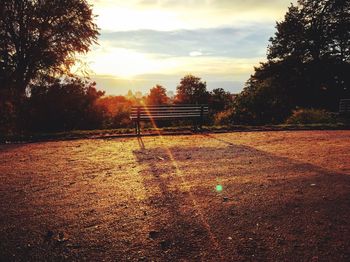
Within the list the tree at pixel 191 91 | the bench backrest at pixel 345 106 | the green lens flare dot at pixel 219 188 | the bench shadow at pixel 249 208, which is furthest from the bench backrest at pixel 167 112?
the tree at pixel 191 91

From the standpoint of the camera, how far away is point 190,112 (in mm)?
12273

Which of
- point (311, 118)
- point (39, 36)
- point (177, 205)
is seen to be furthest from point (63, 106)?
point (177, 205)

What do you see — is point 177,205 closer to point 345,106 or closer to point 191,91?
point 345,106

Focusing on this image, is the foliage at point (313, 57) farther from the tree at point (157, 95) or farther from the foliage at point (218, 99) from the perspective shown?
the tree at point (157, 95)

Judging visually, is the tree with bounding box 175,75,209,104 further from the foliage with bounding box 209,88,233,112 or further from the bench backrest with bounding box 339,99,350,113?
the bench backrest with bounding box 339,99,350,113

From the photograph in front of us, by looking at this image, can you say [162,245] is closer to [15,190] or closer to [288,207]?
[288,207]

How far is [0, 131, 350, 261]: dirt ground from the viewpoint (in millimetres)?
3445

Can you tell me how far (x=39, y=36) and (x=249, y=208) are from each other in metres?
18.8

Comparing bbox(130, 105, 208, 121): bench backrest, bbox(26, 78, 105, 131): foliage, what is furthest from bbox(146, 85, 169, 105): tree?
bbox(130, 105, 208, 121): bench backrest

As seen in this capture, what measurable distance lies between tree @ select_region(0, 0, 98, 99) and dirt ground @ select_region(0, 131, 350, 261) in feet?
41.0

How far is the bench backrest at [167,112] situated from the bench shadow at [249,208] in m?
4.54

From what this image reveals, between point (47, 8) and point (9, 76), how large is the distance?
453 centimetres

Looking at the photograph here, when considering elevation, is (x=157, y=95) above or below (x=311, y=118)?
above

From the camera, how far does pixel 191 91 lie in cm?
5769
